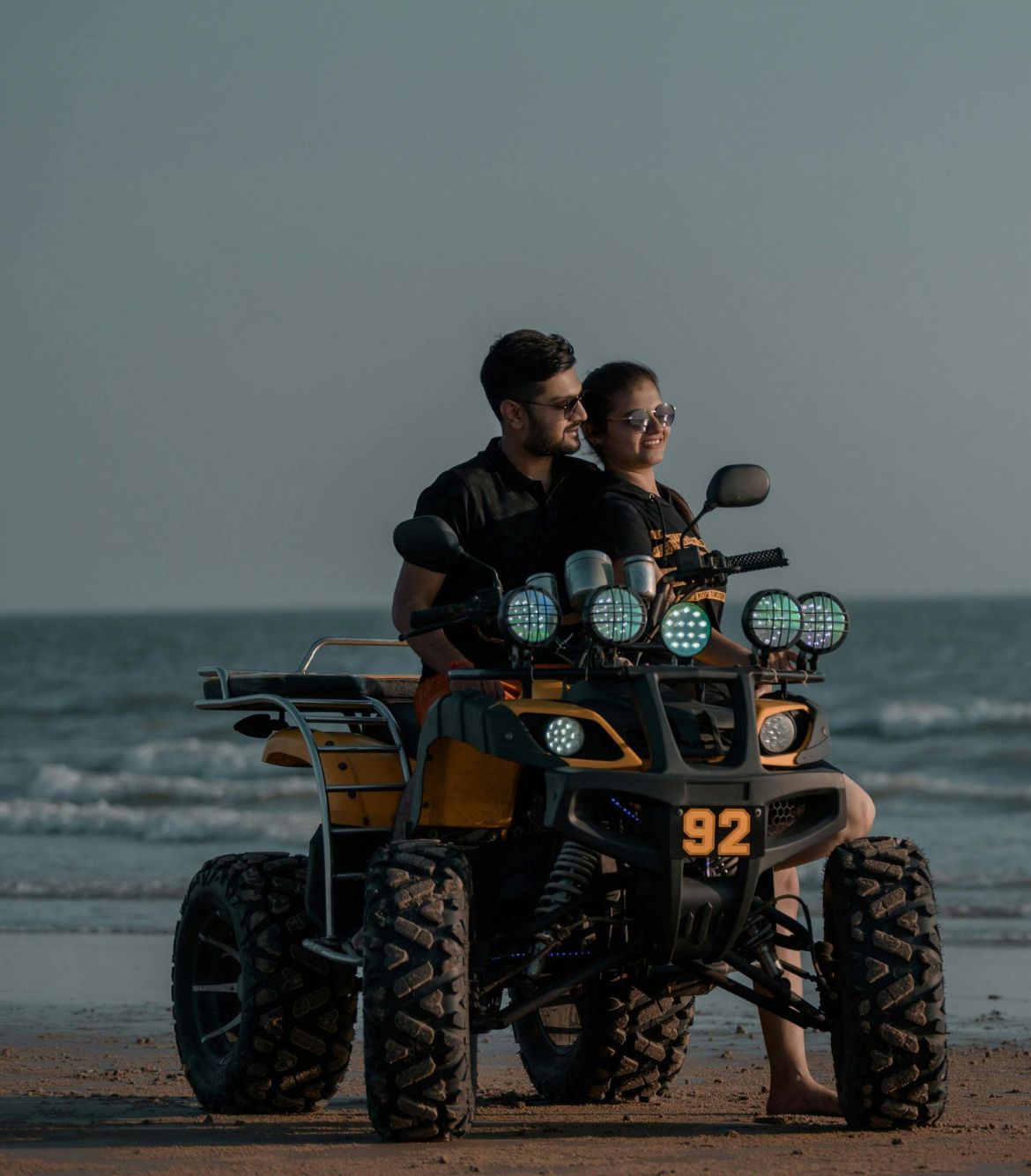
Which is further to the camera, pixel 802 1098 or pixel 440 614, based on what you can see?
pixel 802 1098

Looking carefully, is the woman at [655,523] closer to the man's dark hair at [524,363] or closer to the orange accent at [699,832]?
the man's dark hair at [524,363]

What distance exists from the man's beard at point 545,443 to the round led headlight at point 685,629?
2.81 ft

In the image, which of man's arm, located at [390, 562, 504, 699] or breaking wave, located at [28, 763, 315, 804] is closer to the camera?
man's arm, located at [390, 562, 504, 699]

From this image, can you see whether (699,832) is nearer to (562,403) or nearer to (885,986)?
(885,986)

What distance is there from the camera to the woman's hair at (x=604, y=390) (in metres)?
5.61

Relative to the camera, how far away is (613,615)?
4.77m

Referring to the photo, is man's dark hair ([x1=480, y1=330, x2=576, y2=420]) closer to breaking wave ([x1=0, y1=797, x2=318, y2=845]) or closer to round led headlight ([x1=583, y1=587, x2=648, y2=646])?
round led headlight ([x1=583, y1=587, x2=648, y2=646])

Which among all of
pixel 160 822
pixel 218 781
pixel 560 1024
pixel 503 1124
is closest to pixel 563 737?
pixel 503 1124

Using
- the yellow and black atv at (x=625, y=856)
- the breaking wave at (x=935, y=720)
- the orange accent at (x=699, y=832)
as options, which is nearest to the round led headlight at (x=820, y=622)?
the yellow and black atv at (x=625, y=856)

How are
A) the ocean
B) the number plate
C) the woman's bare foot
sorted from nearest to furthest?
the number plate
the woman's bare foot
the ocean

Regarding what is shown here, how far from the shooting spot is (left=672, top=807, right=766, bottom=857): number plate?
4590 millimetres

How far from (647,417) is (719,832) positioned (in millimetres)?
1335

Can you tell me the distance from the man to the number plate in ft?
3.24

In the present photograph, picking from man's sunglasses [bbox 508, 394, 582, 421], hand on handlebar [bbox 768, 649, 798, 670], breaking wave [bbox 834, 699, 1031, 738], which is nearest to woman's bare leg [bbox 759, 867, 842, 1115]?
hand on handlebar [bbox 768, 649, 798, 670]
